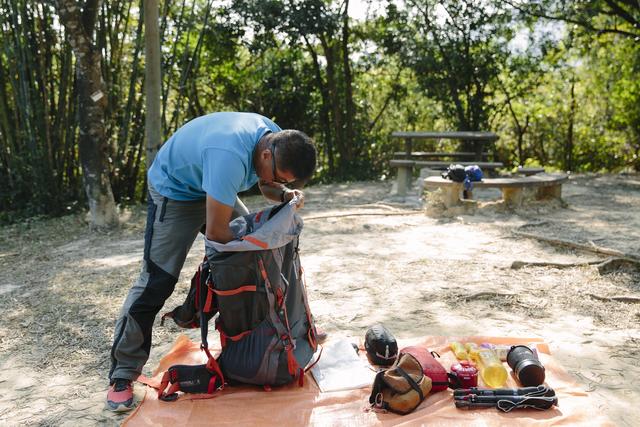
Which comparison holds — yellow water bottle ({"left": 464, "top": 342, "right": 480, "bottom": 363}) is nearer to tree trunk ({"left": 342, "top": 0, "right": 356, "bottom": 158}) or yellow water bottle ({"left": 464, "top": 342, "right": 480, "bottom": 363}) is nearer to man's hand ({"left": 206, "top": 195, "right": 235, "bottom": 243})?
man's hand ({"left": 206, "top": 195, "right": 235, "bottom": 243})

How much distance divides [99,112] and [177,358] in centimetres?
343

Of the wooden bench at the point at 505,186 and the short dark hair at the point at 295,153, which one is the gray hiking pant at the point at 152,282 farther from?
the wooden bench at the point at 505,186

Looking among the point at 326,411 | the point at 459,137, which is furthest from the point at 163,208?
the point at 459,137

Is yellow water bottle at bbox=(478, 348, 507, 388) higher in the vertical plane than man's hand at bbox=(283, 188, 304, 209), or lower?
lower

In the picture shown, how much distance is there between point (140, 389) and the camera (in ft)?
8.02

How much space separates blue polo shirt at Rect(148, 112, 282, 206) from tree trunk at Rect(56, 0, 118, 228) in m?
3.37

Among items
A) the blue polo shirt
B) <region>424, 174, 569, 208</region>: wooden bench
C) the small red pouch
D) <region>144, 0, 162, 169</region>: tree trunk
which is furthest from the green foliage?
the small red pouch

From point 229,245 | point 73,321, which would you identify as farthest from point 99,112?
point 229,245

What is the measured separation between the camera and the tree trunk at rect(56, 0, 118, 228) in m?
5.19

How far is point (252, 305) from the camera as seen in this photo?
2342 mm

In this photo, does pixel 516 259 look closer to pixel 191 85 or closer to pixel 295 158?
pixel 295 158

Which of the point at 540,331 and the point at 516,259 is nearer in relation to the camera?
the point at 540,331

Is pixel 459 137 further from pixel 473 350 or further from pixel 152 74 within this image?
pixel 473 350

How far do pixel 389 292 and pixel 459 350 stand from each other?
3.35 ft
